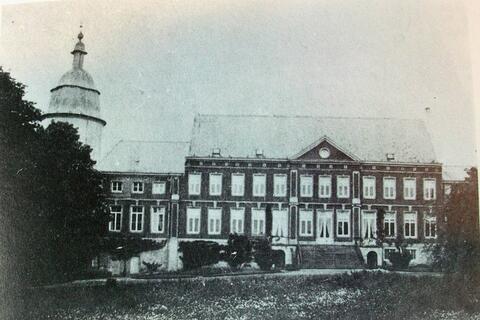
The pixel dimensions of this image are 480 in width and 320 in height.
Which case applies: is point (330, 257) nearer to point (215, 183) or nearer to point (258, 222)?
point (258, 222)

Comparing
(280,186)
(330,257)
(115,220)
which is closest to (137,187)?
(115,220)

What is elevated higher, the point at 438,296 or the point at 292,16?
the point at 292,16

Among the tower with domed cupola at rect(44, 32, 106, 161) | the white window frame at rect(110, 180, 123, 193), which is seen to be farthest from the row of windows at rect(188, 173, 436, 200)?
the tower with domed cupola at rect(44, 32, 106, 161)

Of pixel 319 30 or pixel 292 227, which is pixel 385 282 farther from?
pixel 319 30

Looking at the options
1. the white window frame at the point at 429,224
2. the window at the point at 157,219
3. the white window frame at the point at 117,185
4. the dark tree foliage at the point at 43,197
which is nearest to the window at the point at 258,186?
the window at the point at 157,219

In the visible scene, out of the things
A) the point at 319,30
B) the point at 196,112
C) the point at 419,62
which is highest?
the point at 319,30

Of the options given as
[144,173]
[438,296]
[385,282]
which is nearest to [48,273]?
[144,173]

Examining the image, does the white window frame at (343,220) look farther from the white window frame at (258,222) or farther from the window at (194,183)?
the window at (194,183)
